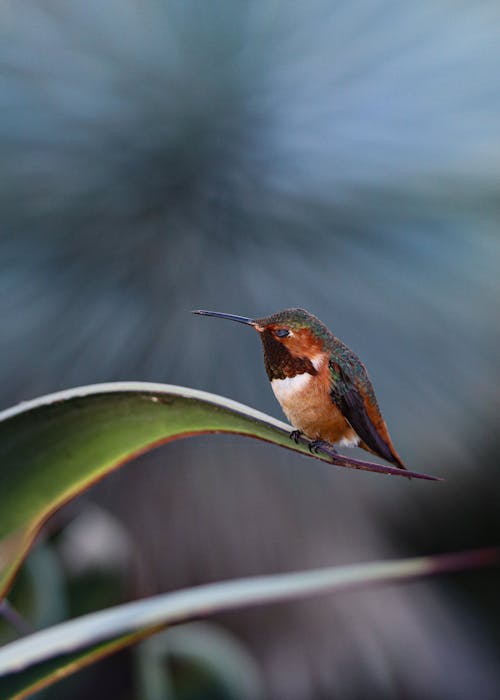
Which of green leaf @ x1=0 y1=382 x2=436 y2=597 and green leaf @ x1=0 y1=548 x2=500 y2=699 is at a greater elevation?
green leaf @ x1=0 y1=382 x2=436 y2=597

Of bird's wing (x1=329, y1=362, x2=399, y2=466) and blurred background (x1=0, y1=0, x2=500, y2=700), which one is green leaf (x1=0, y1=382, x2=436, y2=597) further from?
blurred background (x1=0, y1=0, x2=500, y2=700)

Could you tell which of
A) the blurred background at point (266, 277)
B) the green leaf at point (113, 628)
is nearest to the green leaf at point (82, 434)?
the green leaf at point (113, 628)

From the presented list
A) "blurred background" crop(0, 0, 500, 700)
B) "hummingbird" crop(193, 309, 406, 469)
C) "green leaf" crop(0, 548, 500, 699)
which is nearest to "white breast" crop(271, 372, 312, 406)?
"hummingbird" crop(193, 309, 406, 469)

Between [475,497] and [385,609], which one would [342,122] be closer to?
[475,497]

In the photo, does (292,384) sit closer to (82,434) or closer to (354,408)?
(354,408)

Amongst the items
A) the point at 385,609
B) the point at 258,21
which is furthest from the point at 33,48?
the point at 385,609

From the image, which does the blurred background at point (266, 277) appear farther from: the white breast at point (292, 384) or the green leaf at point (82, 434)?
the green leaf at point (82, 434)

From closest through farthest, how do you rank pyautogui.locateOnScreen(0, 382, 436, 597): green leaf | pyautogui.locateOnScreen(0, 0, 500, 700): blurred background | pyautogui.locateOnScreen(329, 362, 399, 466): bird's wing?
1. pyautogui.locateOnScreen(0, 382, 436, 597): green leaf
2. pyautogui.locateOnScreen(329, 362, 399, 466): bird's wing
3. pyautogui.locateOnScreen(0, 0, 500, 700): blurred background
